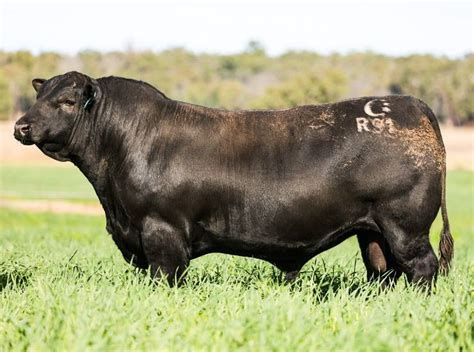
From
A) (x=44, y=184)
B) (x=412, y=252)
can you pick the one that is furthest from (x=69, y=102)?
(x=44, y=184)

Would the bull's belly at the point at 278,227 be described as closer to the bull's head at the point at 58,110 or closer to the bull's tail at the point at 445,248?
the bull's tail at the point at 445,248

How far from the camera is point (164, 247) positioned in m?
6.19

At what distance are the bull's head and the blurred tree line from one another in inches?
2644

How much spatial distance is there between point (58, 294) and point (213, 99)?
106945 millimetres

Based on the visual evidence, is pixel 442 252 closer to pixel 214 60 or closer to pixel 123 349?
pixel 123 349

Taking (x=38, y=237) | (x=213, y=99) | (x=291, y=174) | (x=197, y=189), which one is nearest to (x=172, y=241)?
(x=197, y=189)

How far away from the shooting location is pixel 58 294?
5.41 m

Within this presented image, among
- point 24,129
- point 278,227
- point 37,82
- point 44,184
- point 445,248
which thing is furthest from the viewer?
point 44,184

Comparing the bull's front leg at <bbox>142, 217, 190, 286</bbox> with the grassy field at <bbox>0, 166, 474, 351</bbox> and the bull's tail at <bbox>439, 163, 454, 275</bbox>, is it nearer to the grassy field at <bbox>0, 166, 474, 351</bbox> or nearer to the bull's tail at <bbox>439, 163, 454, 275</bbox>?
the grassy field at <bbox>0, 166, 474, 351</bbox>

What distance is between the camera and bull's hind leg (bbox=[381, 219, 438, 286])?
6.34 meters

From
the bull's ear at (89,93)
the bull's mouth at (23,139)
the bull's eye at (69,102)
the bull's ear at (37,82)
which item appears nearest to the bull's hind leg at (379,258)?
the bull's ear at (89,93)

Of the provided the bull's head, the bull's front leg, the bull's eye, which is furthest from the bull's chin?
the bull's front leg

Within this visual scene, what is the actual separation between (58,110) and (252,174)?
1583 mm

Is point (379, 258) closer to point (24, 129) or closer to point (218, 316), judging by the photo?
point (218, 316)
